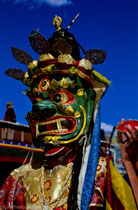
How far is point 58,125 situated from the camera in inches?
107

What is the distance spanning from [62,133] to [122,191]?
2.77 ft

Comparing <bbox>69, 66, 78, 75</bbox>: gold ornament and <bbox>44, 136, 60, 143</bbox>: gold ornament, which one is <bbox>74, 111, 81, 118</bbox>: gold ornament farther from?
<bbox>69, 66, 78, 75</bbox>: gold ornament

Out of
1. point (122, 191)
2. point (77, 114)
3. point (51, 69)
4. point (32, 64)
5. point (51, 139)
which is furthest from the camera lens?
point (32, 64)

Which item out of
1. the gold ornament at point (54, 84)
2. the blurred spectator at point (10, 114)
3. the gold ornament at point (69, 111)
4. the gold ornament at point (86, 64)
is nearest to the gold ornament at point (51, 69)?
the gold ornament at point (54, 84)

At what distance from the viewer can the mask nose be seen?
269 cm

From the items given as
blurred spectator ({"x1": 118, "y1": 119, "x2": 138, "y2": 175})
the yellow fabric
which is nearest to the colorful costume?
the yellow fabric

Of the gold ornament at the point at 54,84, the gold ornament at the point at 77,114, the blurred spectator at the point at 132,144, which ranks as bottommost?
the blurred spectator at the point at 132,144

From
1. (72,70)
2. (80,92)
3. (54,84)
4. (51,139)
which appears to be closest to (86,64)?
(72,70)

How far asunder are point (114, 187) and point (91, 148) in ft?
1.71

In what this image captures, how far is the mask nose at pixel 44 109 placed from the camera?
8.81 feet

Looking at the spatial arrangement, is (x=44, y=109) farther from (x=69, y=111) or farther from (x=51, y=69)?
(x=51, y=69)

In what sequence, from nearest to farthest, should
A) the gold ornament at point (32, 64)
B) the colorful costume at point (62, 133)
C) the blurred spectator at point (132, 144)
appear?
1. the blurred spectator at point (132, 144)
2. the colorful costume at point (62, 133)
3. the gold ornament at point (32, 64)

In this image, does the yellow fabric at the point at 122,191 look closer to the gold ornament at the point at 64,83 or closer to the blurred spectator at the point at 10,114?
the gold ornament at the point at 64,83

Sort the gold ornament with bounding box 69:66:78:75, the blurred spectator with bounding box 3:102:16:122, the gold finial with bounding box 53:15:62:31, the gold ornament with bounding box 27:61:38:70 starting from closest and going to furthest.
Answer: the gold ornament with bounding box 69:66:78:75 < the gold ornament with bounding box 27:61:38:70 < the gold finial with bounding box 53:15:62:31 < the blurred spectator with bounding box 3:102:16:122
